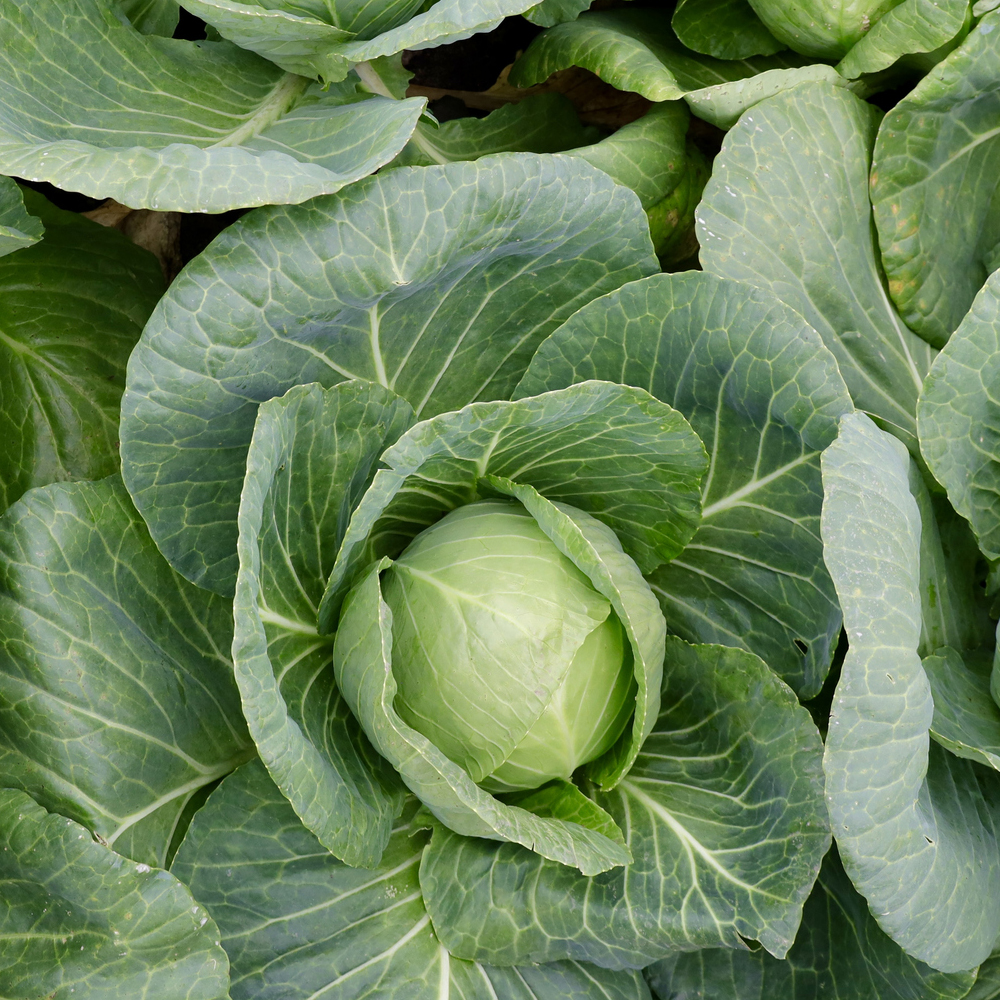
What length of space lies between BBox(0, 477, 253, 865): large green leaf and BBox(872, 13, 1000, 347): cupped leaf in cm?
122

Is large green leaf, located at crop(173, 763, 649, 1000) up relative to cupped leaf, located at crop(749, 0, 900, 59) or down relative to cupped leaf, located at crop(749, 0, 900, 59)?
down

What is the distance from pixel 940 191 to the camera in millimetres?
1619

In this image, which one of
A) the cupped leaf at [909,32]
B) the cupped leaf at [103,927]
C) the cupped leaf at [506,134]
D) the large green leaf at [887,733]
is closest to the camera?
the large green leaf at [887,733]

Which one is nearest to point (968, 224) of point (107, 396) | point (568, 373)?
point (568, 373)

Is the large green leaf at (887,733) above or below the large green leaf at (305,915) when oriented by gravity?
above

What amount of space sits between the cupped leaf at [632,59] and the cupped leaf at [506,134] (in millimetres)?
66

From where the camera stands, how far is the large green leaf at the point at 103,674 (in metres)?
1.28

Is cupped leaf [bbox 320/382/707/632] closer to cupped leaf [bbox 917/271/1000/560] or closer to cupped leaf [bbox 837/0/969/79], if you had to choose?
cupped leaf [bbox 917/271/1000/560]

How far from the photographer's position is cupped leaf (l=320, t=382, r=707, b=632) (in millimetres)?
1205

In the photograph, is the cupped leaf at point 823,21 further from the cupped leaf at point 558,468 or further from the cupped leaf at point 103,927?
the cupped leaf at point 103,927

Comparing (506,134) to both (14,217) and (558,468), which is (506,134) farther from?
(14,217)

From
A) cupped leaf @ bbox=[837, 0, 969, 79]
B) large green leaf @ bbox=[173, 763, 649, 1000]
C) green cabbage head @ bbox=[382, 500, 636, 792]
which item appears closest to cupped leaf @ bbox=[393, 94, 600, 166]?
cupped leaf @ bbox=[837, 0, 969, 79]

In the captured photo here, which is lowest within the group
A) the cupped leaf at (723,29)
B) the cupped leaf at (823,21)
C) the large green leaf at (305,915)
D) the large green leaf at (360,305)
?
the large green leaf at (305,915)

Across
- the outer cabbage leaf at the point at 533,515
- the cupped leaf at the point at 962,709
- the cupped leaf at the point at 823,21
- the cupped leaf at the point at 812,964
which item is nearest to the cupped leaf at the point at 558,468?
the outer cabbage leaf at the point at 533,515
